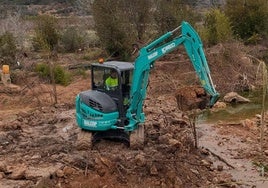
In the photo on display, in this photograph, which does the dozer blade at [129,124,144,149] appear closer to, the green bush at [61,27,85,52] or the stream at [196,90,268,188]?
the stream at [196,90,268,188]

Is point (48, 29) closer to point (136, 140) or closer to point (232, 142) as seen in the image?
point (232, 142)

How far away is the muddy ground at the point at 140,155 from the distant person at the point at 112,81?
5.42 feet

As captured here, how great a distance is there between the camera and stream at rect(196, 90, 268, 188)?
13234 mm

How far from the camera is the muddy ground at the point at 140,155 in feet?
39.0

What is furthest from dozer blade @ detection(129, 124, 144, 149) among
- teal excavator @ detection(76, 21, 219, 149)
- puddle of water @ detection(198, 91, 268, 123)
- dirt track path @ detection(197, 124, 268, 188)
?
puddle of water @ detection(198, 91, 268, 123)

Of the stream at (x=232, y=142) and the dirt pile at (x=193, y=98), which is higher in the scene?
the dirt pile at (x=193, y=98)

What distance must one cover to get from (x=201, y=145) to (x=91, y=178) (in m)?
5.26

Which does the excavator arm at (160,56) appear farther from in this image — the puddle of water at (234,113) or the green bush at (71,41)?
the green bush at (71,41)

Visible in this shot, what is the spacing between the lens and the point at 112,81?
13.0 m

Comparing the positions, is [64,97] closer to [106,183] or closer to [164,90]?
[164,90]

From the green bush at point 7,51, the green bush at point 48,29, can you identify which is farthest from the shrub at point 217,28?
the green bush at point 7,51

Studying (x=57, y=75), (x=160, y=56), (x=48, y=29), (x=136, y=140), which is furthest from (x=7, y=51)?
(x=160, y=56)

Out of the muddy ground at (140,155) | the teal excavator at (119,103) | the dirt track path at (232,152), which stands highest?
the teal excavator at (119,103)

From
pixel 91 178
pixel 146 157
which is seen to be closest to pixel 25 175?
pixel 91 178
